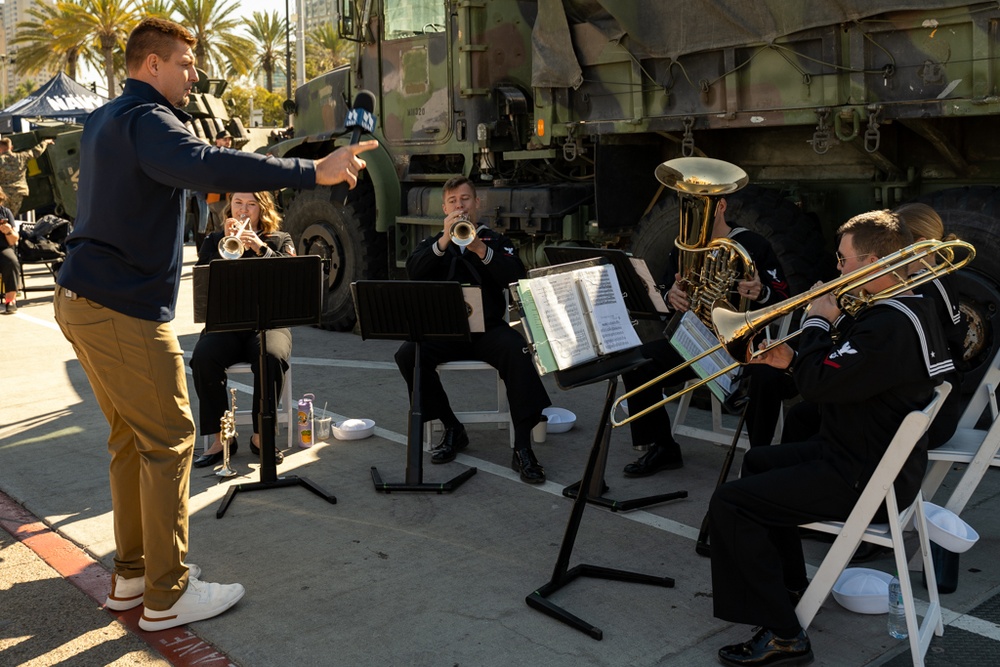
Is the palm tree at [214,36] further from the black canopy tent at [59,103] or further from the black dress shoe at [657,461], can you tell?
the black dress shoe at [657,461]

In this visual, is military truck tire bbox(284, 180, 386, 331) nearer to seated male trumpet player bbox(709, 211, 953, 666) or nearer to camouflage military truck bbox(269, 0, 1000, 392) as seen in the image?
camouflage military truck bbox(269, 0, 1000, 392)

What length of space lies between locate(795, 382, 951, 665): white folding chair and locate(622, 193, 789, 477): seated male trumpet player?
1.90 m

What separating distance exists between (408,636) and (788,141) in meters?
4.33

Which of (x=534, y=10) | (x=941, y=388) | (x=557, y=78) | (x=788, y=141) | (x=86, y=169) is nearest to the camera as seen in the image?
(x=941, y=388)

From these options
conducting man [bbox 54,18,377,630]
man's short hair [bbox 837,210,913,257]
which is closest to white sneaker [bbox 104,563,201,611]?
conducting man [bbox 54,18,377,630]

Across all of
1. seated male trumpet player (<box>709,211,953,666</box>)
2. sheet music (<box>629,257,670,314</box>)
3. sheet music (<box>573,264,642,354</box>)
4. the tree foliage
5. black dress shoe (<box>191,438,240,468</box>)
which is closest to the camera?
seated male trumpet player (<box>709,211,953,666</box>)

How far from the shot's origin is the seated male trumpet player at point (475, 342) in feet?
18.6

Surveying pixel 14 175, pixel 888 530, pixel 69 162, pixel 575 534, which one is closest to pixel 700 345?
pixel 575 534

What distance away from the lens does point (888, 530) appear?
139 inches

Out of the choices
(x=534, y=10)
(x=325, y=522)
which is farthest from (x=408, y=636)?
(x=534, y=10)

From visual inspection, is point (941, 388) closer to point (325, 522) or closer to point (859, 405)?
point (859, 405)

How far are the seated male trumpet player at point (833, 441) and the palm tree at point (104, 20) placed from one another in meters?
33.9

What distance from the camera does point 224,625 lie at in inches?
153

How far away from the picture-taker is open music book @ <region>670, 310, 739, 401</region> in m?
4.47
